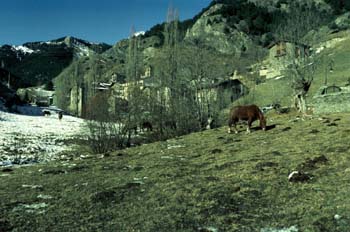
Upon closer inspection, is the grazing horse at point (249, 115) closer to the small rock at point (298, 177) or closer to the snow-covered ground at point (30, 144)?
the snow-covered ground at point (30, 144)

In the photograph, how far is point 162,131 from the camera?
1930 inches

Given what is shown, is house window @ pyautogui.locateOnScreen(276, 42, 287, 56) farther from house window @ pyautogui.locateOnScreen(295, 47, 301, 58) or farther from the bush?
the bush

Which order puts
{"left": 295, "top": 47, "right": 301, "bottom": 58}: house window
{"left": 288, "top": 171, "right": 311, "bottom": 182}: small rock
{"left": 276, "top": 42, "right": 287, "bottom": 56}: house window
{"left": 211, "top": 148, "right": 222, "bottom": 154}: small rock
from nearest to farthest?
{"left": 288, "top": 171, "right": 311, "bottom": 182}: small rock
{"left": 211, "top": 148, "right": 222, "bottom": 154}: small rock
{"left": 295, "top": 47, "right": 301, "bottom": 58}: house window
{"left": 276, "top": 42, "right": 287, "bottom": 56}: house window

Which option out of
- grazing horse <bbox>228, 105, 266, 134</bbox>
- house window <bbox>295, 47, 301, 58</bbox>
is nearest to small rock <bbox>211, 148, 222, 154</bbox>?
grazing horse <bbox>228, 105, 266, 134</bbox>

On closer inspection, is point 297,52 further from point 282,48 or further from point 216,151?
point 216,151

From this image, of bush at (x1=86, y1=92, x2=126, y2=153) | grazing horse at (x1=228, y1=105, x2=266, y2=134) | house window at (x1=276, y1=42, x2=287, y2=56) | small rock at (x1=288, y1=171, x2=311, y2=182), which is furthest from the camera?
house window at (x1=276, y1=42, x2=287, y2=56)

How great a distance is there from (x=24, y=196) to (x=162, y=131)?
31424mm

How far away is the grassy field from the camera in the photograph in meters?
14.0

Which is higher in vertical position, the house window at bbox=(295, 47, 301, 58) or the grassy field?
the house window at bbox=(295, 47, 301, 58)

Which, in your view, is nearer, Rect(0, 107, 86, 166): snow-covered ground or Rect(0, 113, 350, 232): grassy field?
Rect(0, 113, 350, 232): grassy field

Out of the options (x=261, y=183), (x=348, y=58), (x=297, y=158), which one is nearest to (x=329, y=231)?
(x=261, y=183)

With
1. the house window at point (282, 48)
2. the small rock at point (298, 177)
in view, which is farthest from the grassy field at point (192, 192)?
the house window at point (282, 48)

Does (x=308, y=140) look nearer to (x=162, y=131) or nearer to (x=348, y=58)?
(x=162, y=131)

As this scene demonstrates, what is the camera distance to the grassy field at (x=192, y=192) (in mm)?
14023
